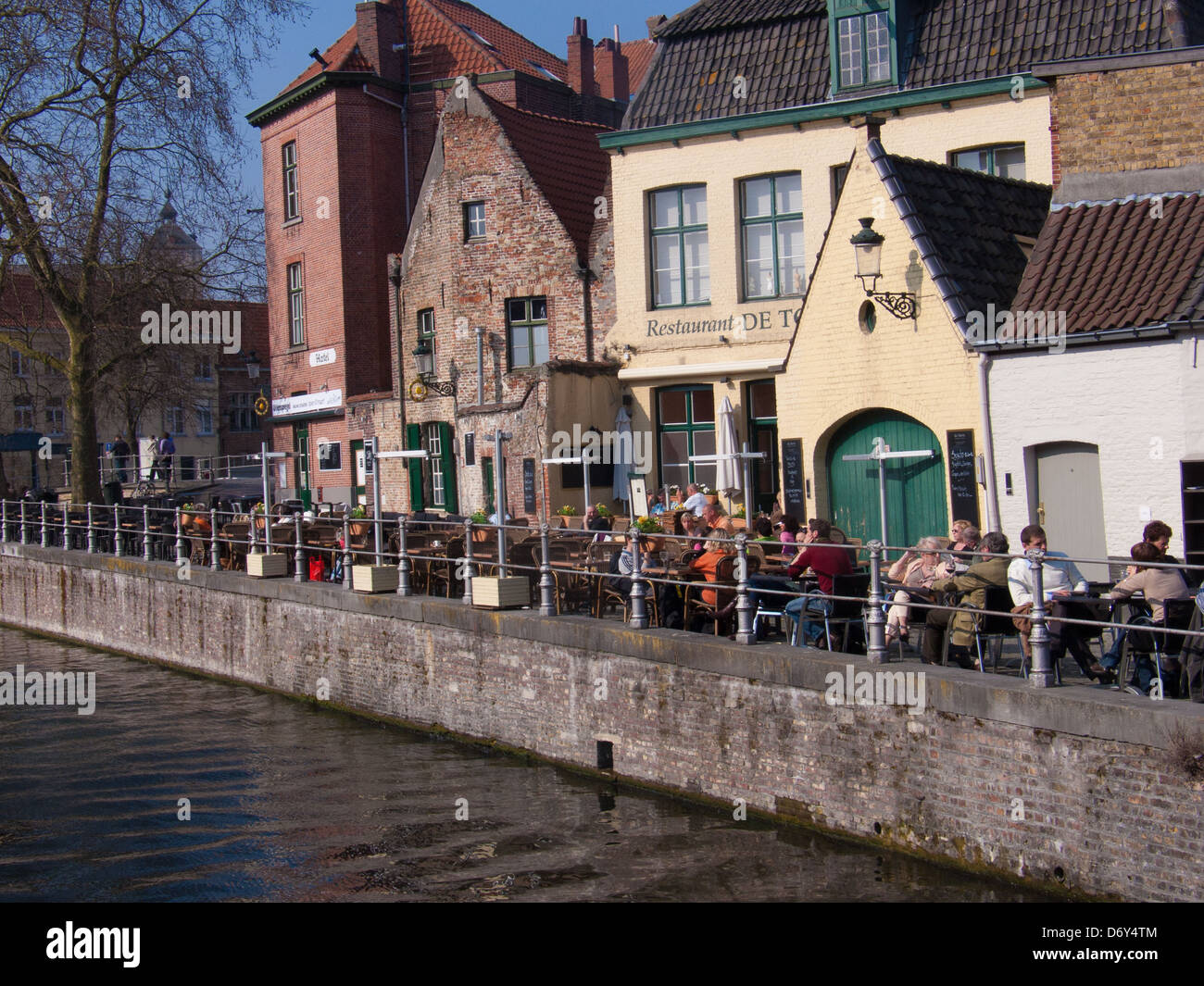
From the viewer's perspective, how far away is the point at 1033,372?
49.8 feet

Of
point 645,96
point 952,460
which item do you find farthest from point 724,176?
point 952,460

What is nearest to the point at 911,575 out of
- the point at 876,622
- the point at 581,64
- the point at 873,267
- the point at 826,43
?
the point at 876,622

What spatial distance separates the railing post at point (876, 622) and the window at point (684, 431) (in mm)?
12723

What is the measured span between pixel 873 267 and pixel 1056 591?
7441mm

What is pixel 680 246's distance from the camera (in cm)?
2289

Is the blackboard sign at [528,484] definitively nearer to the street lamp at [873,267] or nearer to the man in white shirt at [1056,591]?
the street lamp at [873,267]

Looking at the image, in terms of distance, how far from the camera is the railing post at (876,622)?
9.89m

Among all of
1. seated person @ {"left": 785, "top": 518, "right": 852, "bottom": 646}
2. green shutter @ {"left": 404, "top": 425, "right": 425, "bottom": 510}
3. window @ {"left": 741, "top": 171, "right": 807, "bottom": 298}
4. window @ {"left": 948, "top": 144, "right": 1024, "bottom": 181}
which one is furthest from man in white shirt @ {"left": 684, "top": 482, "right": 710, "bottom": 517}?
green shutter @ {"left": 404, "top": 425, "right": 425, "bottom": 510}

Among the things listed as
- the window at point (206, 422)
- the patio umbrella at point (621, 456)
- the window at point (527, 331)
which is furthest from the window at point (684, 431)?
the window at point (206, 422)

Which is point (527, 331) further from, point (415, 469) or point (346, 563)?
point (346, 563)

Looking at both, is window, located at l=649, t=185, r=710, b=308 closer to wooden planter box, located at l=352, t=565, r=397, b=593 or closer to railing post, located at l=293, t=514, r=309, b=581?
railing post, located at l=293, t=514, r=309, b=581

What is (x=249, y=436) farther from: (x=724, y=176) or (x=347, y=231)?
(x=724, y=176)

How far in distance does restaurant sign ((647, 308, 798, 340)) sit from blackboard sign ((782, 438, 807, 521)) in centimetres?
376

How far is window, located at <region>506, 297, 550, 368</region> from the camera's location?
86.9 ft
